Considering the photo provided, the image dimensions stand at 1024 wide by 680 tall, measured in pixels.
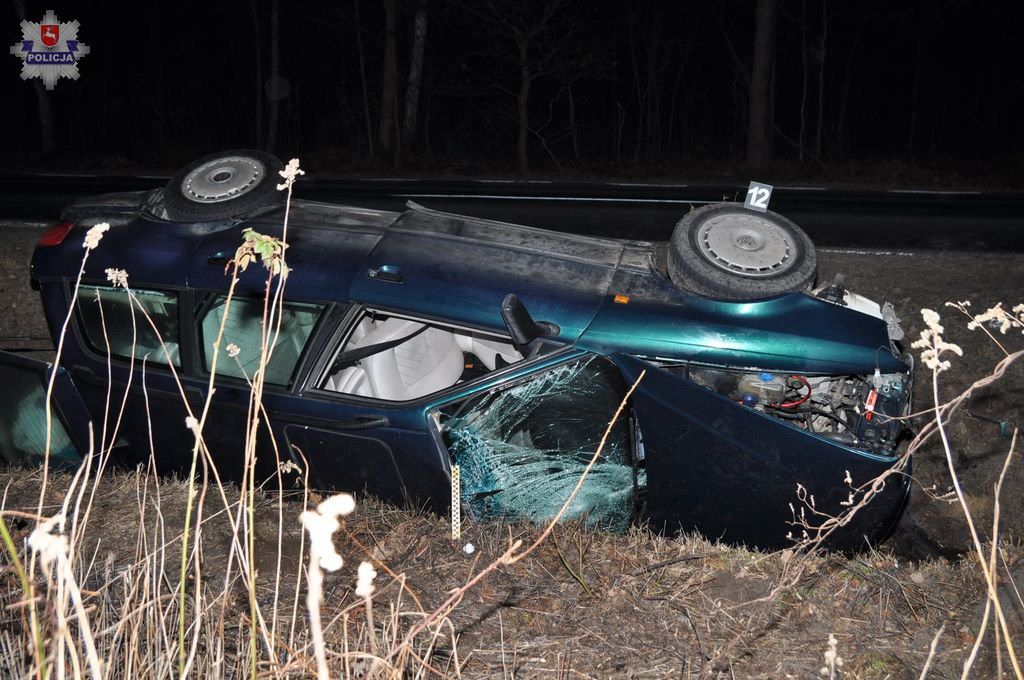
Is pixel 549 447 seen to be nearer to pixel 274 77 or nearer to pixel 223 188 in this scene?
pixel 223 188

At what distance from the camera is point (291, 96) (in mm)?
27188

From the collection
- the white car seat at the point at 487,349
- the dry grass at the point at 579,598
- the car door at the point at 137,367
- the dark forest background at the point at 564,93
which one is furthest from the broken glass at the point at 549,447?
the dark forest background at the point at 564,93

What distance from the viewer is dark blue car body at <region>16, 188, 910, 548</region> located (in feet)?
11.5

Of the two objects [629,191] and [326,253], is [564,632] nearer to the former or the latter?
[326,253]

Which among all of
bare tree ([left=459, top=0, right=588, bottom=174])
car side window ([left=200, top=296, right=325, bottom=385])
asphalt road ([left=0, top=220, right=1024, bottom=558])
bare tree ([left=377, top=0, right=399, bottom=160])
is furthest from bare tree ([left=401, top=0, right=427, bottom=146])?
car side window ([left=200, top=296, right=325, bottom=385])

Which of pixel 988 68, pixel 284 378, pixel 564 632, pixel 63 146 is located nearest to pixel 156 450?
pixel 284 378

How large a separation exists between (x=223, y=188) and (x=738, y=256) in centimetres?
282

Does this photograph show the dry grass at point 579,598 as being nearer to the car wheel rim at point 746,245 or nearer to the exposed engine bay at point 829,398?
the exposed engine bay at point 829,398

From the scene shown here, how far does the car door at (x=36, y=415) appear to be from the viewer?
4340 millimetres

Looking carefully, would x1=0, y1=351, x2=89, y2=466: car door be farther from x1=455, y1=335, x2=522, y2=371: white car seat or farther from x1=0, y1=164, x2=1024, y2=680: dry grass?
x1=455, y1=335, x2=522, y2=371: white car seat

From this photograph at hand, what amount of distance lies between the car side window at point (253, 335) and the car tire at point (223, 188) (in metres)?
0.74

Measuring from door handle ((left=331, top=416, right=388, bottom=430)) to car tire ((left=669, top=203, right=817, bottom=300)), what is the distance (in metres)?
1.48

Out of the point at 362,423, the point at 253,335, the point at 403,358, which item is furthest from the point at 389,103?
the point at 362,423

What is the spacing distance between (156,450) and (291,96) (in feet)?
81.2
